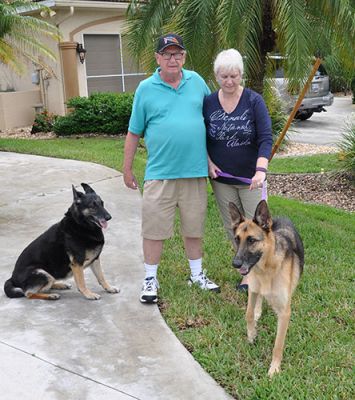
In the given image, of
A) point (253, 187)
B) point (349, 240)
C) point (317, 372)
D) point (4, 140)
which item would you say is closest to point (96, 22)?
point (4, 140)

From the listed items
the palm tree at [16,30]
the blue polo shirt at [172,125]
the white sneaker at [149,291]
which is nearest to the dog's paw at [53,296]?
the white sneaker at [149,291]

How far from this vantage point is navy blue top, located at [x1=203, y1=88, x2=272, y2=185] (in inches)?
149

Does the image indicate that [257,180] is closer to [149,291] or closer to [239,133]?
[239,133]

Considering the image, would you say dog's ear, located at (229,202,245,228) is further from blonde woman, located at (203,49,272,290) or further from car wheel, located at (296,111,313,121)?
car wheel, located at (296,111,313,121)

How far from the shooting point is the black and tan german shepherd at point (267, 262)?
10.2ft

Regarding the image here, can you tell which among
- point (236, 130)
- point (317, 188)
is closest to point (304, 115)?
point (317, 188)

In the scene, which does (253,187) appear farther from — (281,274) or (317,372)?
(317,372)

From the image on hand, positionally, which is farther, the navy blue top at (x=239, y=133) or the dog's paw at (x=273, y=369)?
the navy blue top at (x=239, y=133)

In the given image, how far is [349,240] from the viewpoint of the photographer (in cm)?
575

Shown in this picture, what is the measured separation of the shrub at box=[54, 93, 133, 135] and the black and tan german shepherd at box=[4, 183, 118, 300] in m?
9.85

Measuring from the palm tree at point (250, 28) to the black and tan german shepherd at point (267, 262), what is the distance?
3.26 m

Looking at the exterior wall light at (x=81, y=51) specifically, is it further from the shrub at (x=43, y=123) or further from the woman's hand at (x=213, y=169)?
the woman's hand at (x=213, y=169)

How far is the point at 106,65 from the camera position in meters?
16.5

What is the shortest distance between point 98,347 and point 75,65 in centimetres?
1312
